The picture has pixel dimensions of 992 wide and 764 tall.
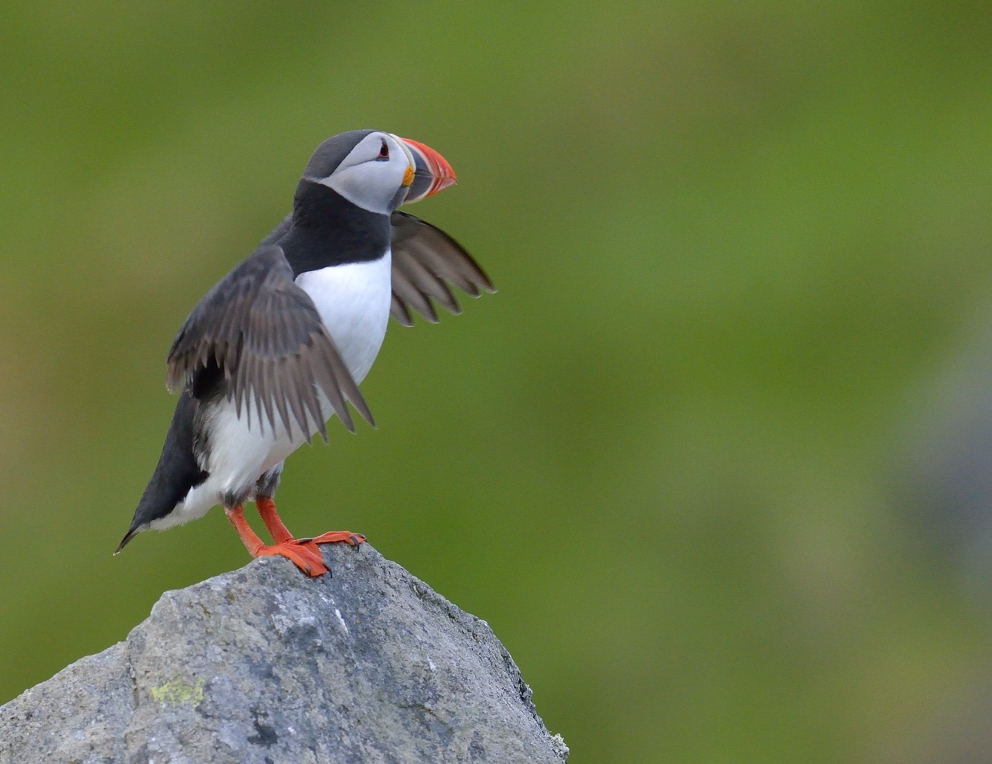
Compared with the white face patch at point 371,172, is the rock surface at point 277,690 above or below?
below

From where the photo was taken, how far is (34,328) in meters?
15.8

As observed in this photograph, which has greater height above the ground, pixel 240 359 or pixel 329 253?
pixel 329 253

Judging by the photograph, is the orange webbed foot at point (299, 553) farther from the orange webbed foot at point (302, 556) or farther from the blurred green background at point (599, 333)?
the blurred green background at point (599, 333)

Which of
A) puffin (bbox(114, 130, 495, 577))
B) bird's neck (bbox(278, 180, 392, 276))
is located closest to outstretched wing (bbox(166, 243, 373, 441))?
puffin (bbox(114, 130, 495, 577))

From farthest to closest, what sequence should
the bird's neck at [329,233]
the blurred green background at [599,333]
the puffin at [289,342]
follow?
the blurred green background at [599,333], the bird's neck at [329,233], the puffin at [289,342]

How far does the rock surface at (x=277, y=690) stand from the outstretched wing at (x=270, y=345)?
547mm

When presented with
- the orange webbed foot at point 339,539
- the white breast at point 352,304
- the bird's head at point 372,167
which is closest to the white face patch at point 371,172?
the bird's head at point 372,167

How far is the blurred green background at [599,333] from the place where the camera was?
38.2ft

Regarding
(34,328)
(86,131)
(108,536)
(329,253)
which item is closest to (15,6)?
(86,131)

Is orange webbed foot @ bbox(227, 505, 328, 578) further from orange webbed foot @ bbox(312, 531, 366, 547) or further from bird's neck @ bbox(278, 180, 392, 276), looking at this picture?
bird's neck @ bbox(278, 180, 392, 276)

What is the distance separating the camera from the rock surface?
4.18 m

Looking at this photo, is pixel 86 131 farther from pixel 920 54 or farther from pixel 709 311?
pixel 920 54

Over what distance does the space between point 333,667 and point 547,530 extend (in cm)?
848

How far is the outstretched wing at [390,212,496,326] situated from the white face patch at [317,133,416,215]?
856 millimetres
